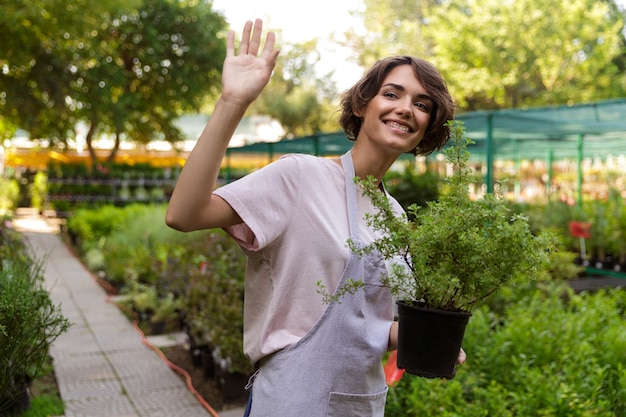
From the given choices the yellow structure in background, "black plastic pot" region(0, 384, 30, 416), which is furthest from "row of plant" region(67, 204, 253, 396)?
the yellow structure in background

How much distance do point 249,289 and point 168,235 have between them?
8.69 m

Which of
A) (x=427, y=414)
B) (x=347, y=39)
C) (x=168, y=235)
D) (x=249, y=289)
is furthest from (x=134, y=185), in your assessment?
(x=347, y=39)

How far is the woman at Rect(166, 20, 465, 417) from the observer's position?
140 cm

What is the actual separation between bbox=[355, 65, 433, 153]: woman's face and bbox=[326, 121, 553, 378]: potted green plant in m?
0.17

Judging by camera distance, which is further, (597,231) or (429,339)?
(597,231)

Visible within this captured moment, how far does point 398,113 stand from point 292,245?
457 mm

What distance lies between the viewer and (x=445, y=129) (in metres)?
1.85

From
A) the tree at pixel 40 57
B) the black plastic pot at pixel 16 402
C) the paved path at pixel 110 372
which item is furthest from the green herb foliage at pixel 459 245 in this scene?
the tree at pixel 40 57

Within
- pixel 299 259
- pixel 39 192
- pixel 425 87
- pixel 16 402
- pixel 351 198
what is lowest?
pixel 39 192

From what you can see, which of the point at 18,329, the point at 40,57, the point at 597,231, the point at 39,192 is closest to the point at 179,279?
the point at 18,329

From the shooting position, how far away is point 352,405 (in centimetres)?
156

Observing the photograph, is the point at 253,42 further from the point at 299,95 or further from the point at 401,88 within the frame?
the point at 299,95

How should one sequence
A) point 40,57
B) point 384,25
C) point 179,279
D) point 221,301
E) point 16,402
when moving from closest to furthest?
1. point 16,402
2. point 221,301
3. point 179,279
4. point 40,57
5. point 384,25

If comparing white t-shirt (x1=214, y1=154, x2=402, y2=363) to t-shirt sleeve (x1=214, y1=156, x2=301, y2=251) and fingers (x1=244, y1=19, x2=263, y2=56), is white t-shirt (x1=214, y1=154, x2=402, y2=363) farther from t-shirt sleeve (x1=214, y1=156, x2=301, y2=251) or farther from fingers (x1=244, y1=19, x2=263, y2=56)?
fingers (x1=244, y1=19, x2=263, y2=56)
